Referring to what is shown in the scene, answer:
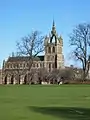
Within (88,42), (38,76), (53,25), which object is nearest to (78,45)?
(88,42)

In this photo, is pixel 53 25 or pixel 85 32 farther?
pixel 53 25

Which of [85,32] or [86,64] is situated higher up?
[85,32]

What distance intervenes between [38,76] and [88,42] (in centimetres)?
5539

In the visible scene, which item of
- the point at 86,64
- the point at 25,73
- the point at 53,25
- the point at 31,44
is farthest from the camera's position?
the point at 53,25

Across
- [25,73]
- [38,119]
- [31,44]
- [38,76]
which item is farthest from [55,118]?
[38,76]

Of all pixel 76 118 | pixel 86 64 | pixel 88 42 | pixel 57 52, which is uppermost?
pixel 57 52

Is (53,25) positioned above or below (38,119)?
above

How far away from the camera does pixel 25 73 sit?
89.1 metres

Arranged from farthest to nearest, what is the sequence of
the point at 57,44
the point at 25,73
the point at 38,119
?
the point at 57,44 → the point at 25,73 → the point at 38,119

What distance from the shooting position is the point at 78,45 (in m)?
68.4

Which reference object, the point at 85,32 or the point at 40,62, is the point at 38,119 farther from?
the point at 40,62

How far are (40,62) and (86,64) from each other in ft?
423

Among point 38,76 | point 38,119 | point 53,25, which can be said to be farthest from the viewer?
point 53,25

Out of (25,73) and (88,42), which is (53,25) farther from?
(88,42)
